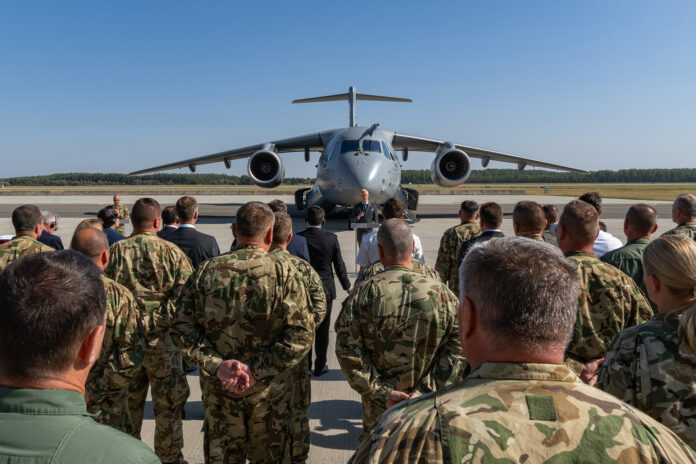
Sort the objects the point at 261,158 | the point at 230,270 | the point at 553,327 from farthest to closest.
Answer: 1. the point at 261,158
2. the point at 230,270
3. the point at 553,327

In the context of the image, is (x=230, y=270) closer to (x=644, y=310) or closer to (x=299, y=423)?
(x=299, y=423)

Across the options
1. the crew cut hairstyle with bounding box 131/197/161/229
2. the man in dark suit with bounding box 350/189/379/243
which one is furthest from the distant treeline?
the crew cut hairstyle with bounding box 131/197/161/229

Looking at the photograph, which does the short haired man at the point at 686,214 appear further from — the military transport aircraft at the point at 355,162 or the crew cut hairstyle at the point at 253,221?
the military transport aircraft at the point at 355,162

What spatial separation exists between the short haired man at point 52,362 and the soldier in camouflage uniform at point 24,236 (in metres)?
3.27

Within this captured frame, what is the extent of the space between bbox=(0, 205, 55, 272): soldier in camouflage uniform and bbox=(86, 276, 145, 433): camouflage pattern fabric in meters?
1.80

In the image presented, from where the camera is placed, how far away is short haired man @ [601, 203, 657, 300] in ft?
12.7

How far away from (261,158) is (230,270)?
15408mm

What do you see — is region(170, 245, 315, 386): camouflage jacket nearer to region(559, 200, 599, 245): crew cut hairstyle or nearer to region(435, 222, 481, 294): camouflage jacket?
region(559, 200, 599, 245): crew cut hairstyle

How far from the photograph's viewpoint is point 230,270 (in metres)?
2.90

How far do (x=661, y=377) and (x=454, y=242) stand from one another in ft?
11.4

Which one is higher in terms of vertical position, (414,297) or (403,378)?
(414,297)

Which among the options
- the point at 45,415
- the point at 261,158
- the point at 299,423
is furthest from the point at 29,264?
the point at 261,158

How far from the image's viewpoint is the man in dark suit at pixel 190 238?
501cm

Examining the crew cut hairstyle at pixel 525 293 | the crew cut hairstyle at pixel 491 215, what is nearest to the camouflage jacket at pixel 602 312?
the crew cut hairstyle at pixel 525 293
